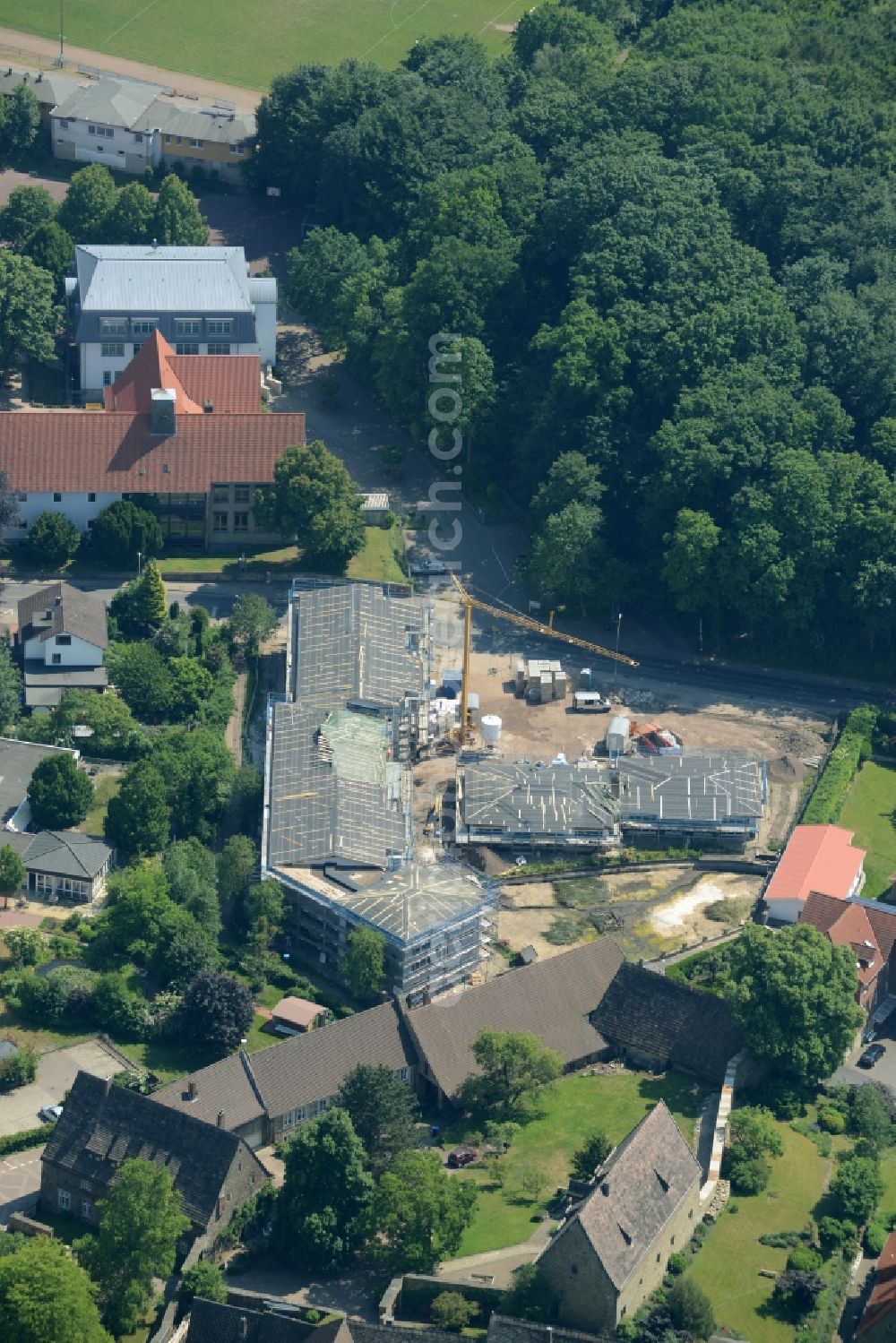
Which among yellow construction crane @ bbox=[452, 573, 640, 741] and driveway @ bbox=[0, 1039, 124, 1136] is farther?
yellow construction crane @ bbox=[452, 573, 640, 741]

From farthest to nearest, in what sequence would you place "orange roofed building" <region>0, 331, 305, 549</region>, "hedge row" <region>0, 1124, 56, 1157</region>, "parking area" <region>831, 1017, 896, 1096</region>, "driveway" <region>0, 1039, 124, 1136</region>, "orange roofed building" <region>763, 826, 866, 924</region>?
"orange roofed building" <region>0, 331, 305, 549</region> < "orange roofed building" <region>763, 826, 866, 924</region> < "parking area" <region>831, 1017, 896, 1096</region> < "driveway" <region>0, 1039, 124, 1136</region> < "hedge row" <region>0, 1124, 56, 1157</region>

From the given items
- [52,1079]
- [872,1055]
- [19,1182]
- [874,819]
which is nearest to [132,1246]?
[19,1182]

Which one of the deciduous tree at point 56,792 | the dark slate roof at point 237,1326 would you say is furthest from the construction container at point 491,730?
the dark slate roof at point 237,1326

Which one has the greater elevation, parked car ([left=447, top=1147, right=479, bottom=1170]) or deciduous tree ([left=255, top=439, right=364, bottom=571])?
deciduous tree ([left=255, top=439, right=364, bottom=571])

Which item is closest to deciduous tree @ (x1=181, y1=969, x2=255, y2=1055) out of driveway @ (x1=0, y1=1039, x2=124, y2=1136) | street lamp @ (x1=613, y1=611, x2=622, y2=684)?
driveway @ (x1=0, y1=1039, x2=124, y2=1136)

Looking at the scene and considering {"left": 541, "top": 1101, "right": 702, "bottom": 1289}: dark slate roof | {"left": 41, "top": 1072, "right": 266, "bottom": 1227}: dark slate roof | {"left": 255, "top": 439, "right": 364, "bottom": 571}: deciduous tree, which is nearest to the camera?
{"left": 541, "top": 1101, "right": 702, "bottom": 1289}: dark slate roof

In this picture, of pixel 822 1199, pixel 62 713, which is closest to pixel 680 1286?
pixel 822 1199

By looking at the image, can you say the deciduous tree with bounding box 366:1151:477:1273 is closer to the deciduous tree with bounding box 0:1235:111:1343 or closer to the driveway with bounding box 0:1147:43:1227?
the deciduous tree with bounding box 0:1235:111:1343
